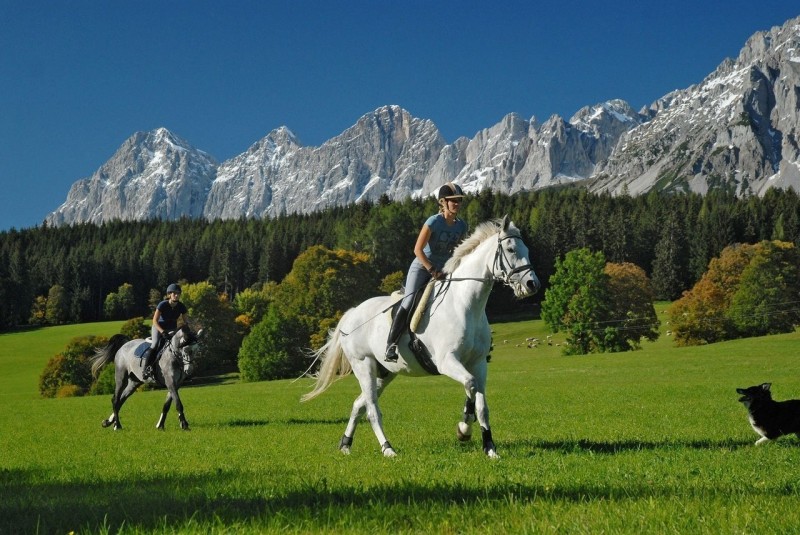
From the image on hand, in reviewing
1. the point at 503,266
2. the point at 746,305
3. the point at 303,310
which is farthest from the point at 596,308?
the point at 503,266

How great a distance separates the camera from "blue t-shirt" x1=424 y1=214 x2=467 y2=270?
12.6 metres

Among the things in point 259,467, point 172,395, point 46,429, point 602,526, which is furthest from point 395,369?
point 46,429

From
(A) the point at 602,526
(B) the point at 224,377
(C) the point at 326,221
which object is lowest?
(B) the point at 224,377

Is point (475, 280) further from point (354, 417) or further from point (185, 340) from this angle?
point (185, 340)

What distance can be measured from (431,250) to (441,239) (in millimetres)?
277

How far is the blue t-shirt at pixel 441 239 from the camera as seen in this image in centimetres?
1262

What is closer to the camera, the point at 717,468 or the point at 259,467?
the point at 717,468

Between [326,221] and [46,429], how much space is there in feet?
518

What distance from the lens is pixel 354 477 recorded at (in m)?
8.50

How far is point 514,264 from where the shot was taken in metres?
11.4

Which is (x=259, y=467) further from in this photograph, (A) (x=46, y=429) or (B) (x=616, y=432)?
(A) (x=46, y=429)

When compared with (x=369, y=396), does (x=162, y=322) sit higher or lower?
higher

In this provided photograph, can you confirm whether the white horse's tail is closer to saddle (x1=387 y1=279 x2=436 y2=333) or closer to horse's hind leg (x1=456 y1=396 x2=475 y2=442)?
saddle (x1=387 y1=279 x2=436 y2=333)

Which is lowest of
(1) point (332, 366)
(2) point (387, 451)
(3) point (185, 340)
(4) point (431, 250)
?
(2) point (387, 451)
